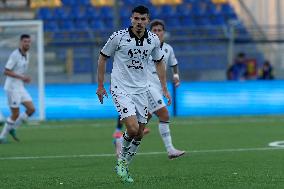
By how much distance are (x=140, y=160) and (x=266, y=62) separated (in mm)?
17513

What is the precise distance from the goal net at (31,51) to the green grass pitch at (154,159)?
264cm

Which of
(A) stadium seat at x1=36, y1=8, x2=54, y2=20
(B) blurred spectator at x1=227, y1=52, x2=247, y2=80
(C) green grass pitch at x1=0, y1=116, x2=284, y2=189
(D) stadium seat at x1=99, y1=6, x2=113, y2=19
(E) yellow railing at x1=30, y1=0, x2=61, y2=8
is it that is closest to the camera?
(C) green grass pitch at x1=0, y1=116, x2=284, y2=189

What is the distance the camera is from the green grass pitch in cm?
1016

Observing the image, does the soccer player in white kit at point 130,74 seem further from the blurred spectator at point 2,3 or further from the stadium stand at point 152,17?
the blurred spectator at point 2,3

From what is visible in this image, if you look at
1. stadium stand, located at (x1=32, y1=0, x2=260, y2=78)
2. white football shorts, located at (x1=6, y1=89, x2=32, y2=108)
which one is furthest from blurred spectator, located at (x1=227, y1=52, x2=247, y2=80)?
white football shorts, located at (x1=6, y1=89, x2=32, y2=108)

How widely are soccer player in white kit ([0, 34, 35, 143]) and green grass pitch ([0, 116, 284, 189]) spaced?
15.6 inches

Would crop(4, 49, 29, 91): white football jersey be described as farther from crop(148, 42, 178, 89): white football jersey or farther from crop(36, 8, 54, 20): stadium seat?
crop(36, 8, 54, 20): stadium seat

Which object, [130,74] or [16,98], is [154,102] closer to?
[130,74]

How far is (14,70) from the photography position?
18812mm

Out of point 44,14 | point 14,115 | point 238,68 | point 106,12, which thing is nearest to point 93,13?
point 106,12

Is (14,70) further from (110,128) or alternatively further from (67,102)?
(67,102)

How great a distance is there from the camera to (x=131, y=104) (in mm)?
10680

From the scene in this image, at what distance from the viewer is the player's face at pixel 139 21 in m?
10.5

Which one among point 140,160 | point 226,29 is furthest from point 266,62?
point 140,160
